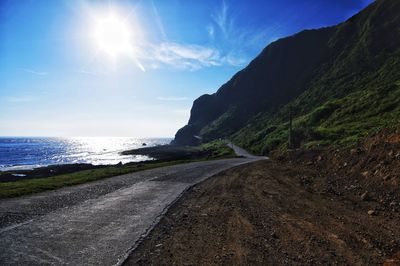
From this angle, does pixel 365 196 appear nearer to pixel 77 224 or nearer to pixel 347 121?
pixel 77 224

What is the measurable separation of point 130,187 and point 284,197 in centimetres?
1055

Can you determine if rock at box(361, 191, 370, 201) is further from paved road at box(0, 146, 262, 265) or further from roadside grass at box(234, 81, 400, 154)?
roadside grass at box(234, 81, 400, 154)

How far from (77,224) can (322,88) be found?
359 feet

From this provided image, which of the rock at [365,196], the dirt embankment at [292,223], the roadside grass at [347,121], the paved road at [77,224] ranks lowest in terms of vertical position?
the paved road at [77,224]

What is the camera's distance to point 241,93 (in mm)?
187875

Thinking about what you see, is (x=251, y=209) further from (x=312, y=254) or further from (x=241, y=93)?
(x=241, y=93)

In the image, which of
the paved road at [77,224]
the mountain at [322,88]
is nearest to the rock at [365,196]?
the paved road at [77,224]

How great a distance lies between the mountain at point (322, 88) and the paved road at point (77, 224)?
18.7m

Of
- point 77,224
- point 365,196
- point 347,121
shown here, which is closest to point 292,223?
point 365,196

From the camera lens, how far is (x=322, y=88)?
355ft

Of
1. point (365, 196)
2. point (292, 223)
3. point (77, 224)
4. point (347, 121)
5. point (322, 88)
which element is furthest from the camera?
point (322, 88)

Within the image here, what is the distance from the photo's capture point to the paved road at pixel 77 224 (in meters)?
8.02

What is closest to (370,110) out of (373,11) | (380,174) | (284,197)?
(380,174)

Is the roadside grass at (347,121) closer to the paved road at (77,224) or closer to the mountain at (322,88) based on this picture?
the mountain at (322,88)
